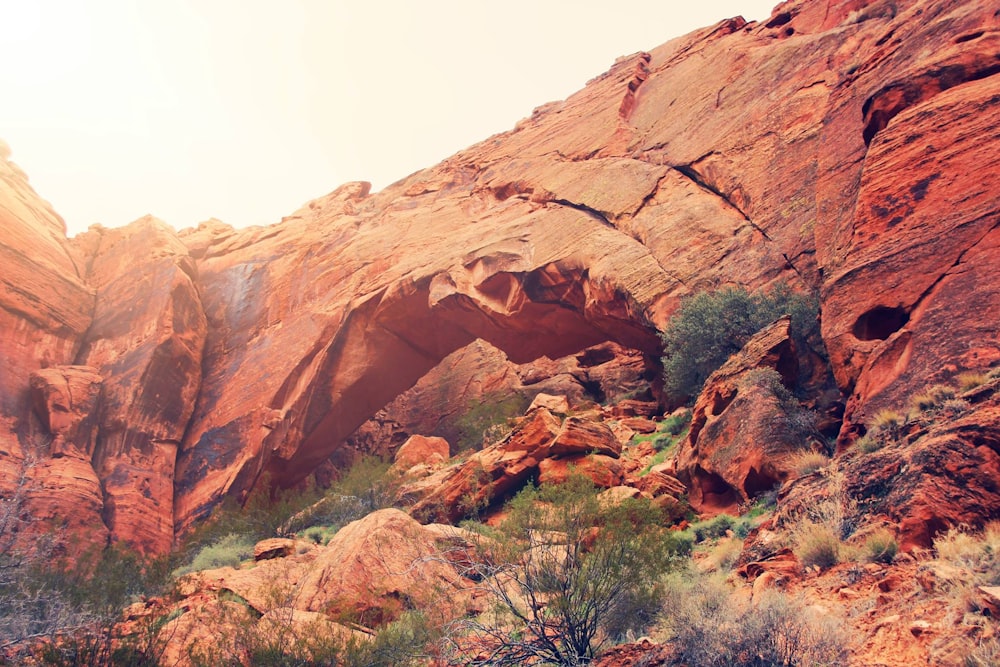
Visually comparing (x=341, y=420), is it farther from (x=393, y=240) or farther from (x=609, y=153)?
(x=609, y=153)

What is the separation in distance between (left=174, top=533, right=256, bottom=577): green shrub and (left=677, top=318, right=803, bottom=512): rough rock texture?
8779 millimetres

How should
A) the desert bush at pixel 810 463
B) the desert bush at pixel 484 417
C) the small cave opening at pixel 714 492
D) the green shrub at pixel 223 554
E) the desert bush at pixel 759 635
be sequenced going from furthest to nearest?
1. the desert bush at pixel 484 417
2. the green shrub at pixel 223 554
3. the small cave opening at pixel 714 492
4. the desert bush at pixel 810 463
5. the desert bush at pixel 759 635

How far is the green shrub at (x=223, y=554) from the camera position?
14.7 metres

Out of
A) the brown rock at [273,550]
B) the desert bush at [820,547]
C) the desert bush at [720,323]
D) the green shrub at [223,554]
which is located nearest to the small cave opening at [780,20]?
the desert bush at [720,323]

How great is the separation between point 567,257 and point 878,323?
351 inches

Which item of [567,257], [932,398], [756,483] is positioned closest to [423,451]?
[567,257]

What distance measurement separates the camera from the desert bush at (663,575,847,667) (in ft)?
17.0

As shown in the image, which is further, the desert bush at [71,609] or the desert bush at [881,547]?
the desert bush at [71,609]

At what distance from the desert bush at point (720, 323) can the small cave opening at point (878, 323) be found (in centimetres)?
273

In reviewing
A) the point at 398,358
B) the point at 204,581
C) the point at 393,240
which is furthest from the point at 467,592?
the point at 393,240

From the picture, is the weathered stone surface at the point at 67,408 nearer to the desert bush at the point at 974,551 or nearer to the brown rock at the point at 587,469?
the brown rock at the point at 587,469

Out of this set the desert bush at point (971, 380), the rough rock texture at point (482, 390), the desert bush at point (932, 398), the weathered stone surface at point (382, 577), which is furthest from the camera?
the rough rock texture at point (482, 390)

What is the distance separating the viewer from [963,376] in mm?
8367

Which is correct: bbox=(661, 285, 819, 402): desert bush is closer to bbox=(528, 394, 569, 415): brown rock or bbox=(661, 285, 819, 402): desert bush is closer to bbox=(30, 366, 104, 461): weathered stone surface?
bbox=(528, 394, 569, 415): brown rock
